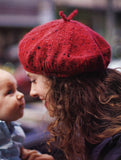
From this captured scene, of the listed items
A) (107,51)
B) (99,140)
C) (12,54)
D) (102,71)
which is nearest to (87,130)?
(99,140)

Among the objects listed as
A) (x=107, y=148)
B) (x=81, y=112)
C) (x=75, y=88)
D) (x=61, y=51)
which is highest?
(x=61, y=51)

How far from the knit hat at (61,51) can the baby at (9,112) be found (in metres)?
0.13

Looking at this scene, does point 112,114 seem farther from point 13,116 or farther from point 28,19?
point 28,19

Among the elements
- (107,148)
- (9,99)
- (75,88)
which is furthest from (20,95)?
(107,148)

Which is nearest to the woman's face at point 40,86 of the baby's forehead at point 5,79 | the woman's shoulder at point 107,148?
the baby's forehead at point 5,79

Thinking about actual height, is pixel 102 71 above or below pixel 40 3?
below

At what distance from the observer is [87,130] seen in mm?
1032

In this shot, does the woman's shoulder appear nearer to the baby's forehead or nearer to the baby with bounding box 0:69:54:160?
the baby with bounding box 0:69:54:160

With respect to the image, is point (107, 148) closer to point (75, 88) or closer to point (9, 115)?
point (75, 88)

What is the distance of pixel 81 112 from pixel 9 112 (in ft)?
1.11

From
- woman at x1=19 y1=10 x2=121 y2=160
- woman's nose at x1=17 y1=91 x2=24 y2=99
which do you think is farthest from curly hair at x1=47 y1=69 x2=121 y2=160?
woman's nose at x1=17 y1=91 x2=24 y2=99

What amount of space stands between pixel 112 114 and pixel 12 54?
4.52m

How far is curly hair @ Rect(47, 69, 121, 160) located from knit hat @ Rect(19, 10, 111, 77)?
64 millimetres

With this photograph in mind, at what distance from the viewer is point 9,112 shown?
3.36 ft
